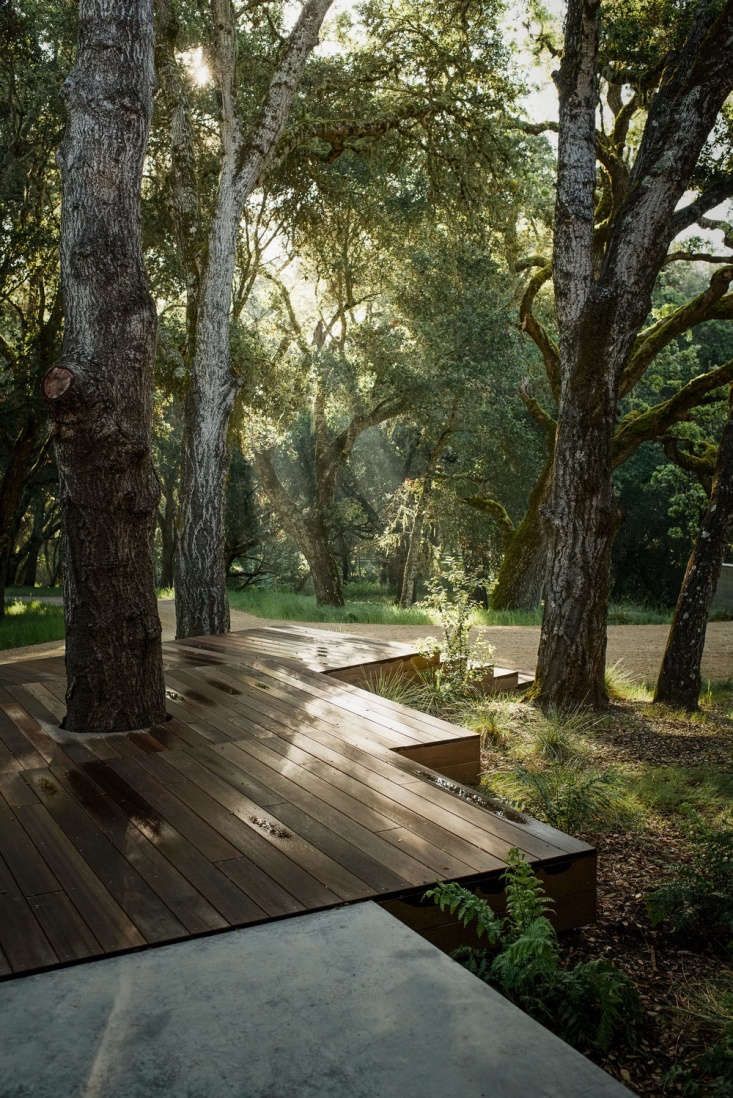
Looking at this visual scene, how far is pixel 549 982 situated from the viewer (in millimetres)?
2910

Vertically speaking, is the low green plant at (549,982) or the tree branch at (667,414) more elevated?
the tree branch at (667,414)

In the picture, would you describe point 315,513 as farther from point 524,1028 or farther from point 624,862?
point 524,1028

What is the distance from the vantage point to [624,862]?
4703mm

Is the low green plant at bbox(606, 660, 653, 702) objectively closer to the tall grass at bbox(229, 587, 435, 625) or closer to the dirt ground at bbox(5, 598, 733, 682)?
the dirt ground at bbox(5, 598, 733, 682)

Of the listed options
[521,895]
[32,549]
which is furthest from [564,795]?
[32,549]

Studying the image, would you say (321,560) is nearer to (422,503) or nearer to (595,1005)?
(422,503)

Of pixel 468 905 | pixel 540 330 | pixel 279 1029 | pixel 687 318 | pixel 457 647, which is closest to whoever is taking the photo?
pixel 279 1029

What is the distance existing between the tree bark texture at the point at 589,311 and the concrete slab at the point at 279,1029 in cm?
537

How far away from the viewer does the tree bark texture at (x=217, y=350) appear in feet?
31.2

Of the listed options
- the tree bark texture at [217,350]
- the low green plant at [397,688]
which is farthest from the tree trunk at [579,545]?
the tree bark texture at [217,350]

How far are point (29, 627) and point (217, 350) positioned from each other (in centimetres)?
667

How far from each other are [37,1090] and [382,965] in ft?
3.24

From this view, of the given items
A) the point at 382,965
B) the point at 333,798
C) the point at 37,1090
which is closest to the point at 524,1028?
the point at 382,965

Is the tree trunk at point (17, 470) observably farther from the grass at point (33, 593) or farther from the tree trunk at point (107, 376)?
the tree trunk at point (107, 376)
